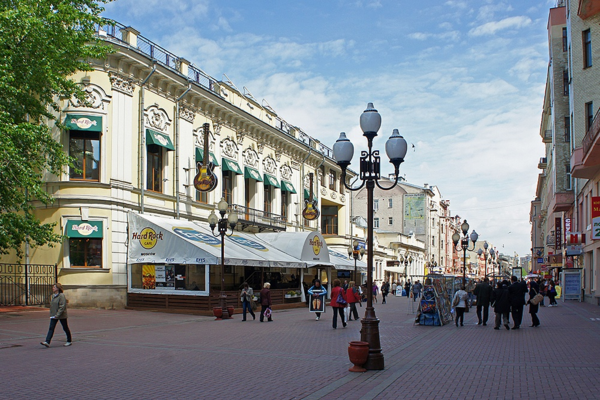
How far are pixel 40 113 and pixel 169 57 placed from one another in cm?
885

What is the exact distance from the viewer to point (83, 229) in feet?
80.1

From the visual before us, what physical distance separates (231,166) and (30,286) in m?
12.7

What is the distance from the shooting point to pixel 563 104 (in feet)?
136

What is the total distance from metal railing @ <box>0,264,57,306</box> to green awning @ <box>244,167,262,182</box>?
536 inches

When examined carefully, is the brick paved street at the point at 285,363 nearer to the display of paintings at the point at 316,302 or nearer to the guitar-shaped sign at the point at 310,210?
the display of paintings at the point at 316,302

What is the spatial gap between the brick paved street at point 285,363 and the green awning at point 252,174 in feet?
54.4

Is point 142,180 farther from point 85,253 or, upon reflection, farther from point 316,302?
point 316,302

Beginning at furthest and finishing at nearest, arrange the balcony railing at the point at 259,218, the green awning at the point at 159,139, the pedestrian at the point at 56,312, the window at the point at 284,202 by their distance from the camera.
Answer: the window at the point at 284,202 → the balcony railing at the point at 259,218 → the green awning at the point at 159,139 → the pedestrian at the point at 56,312

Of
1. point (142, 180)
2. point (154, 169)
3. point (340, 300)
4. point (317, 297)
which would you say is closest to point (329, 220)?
point (154, 169)

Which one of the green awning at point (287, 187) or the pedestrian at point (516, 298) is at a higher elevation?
the green awning at point (287, 187)

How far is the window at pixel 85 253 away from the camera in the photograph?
973 inches

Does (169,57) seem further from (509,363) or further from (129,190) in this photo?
(509,363)

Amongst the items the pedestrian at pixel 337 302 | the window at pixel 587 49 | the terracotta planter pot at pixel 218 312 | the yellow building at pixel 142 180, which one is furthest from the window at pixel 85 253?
the window at pixel 587 49

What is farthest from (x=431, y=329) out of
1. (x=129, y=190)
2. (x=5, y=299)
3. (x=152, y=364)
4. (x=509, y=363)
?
(x=5, y=299)
